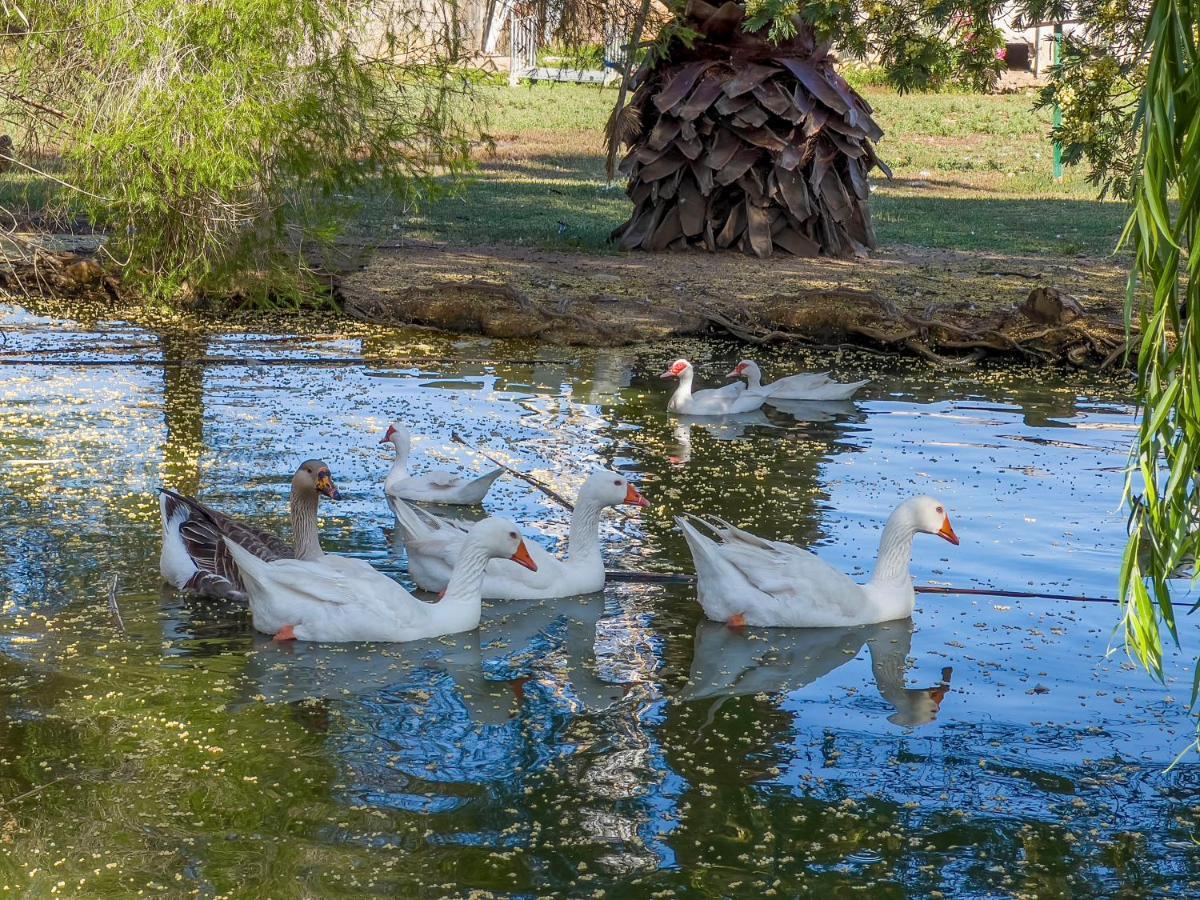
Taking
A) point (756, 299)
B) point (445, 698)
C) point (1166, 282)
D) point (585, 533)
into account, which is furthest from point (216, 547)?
point (756, 299)

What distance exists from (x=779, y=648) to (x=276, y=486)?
12.3 feet

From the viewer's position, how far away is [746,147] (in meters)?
19.1

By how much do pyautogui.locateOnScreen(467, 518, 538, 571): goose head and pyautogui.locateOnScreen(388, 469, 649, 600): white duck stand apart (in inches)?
10.9

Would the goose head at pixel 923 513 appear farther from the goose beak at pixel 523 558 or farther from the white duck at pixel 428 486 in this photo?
the white duck at pixel 428 486

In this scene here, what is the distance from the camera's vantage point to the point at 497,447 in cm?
1098

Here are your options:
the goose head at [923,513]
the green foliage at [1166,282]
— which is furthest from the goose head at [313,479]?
the green foliage at [1166,282]

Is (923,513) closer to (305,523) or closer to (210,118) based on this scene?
(305,523)

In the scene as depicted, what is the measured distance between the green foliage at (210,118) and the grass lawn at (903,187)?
89.5 inches

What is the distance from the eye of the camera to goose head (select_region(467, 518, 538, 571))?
758cm

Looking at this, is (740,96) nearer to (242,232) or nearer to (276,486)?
(242,232)

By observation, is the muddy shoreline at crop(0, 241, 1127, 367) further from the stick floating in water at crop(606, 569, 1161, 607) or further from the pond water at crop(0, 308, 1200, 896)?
the stick floating in water at crop(606, 569, 1161, 607)

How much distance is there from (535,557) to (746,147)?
12.2 meters

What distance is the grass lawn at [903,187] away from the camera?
2152cm

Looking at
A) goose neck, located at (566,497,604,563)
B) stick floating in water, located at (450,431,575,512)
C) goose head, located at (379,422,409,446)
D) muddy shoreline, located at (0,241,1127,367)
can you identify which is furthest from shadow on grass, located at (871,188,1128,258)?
goose neck, located at (566,497,604,563)
